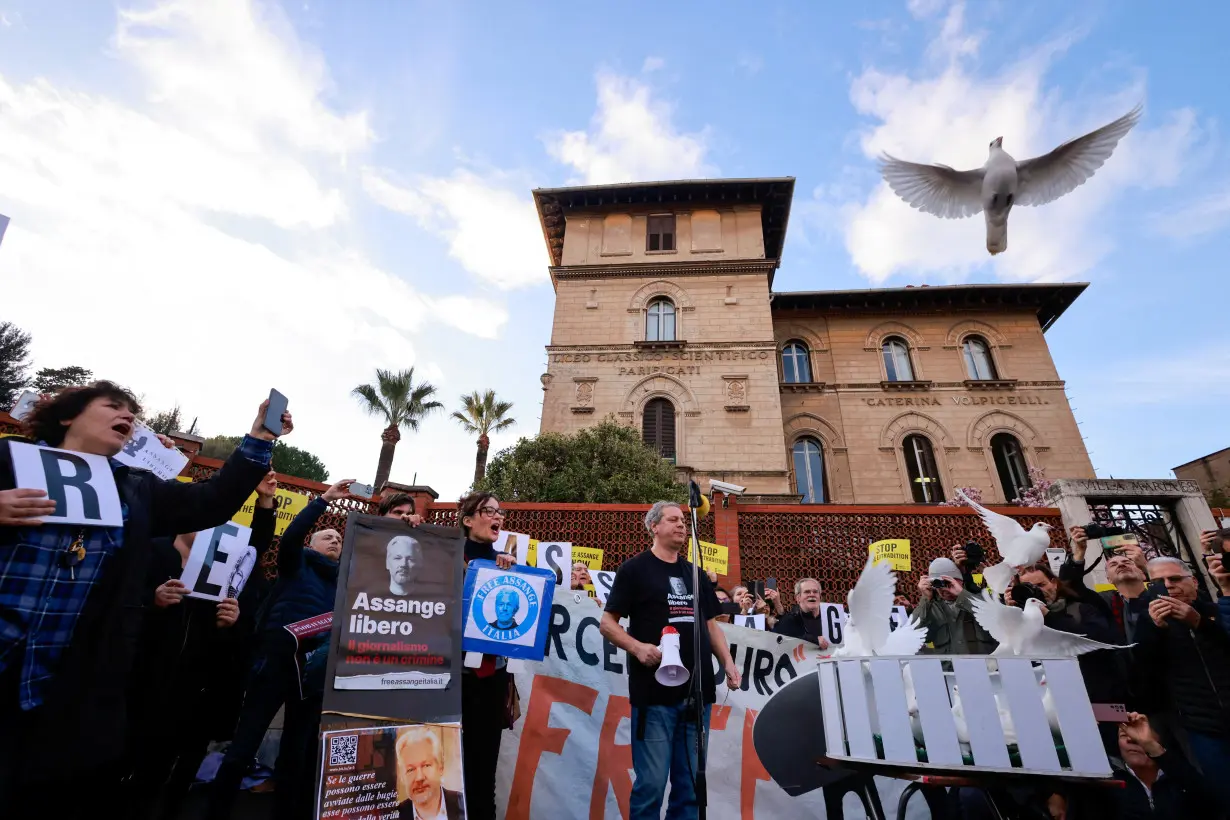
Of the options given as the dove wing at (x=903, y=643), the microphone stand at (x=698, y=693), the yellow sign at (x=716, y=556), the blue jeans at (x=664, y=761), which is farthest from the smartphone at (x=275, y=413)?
the yellow sign at (x=716, y=556)

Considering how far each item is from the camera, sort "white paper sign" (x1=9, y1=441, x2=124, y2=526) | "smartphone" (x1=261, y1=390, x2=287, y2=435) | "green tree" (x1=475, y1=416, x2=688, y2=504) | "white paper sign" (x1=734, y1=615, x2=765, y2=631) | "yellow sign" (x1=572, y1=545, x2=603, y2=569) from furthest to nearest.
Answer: "green tree" (x1=475, y1=416, x2=688, y2=504) < "yellow sign" (x1=572, y1=545, x2=603, y2=569) < "white paper sign" (x1=734, y1=615, x2=765, y2=631) < "smartphone" (x1=261, y1=390, x2=287, y2=435) < "white paper sign" (x1=9, y1=441, x2=124, y2=526)

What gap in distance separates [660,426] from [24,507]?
16.5 meters

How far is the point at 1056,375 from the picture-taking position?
18.9 meters

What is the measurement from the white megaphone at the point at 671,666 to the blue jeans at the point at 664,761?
0.92 feet

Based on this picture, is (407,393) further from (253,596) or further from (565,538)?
(253,596)

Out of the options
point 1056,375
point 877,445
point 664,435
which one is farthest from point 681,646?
point 1056,375

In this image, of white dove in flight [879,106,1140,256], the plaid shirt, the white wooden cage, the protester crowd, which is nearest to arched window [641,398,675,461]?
white dove in flight [879,106,1140,256]

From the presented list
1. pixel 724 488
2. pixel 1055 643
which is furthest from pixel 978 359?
pixel 1055 643

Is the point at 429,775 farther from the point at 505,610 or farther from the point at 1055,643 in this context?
the point at 1055,643

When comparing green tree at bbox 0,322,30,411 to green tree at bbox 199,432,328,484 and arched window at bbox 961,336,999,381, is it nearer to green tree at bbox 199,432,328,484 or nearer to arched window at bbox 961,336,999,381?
green tree at bbox 199,432,328,484

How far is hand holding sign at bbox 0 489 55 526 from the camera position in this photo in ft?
5.59

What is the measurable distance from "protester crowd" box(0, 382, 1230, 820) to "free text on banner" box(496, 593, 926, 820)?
22.2 inches

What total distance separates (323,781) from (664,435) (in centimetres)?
1555

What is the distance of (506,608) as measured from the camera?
347 centimetres
